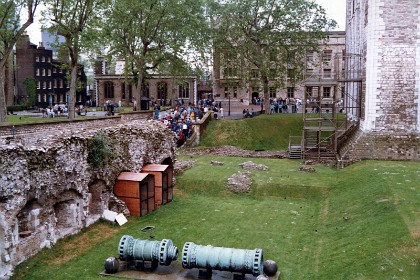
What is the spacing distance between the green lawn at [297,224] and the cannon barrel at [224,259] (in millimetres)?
1385

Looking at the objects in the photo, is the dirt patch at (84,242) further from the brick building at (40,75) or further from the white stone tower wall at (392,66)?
the brick building at (40,75)

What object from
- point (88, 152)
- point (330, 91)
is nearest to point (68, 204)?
point (88, 152)

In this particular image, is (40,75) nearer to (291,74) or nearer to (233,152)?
(291,74)

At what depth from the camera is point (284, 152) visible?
38.9 metres

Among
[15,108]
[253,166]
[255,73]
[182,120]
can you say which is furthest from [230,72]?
[15,108]

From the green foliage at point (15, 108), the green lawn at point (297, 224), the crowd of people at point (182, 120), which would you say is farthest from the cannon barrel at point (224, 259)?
the green foliage at point (15, 108)

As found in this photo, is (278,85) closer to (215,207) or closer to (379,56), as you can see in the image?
(379,56)

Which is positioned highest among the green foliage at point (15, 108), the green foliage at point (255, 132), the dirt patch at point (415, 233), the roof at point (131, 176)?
the green foliage at point (15, 108)

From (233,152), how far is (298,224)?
57.8 ft

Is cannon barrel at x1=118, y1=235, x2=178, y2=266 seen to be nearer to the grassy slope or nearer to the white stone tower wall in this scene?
the grassy slope

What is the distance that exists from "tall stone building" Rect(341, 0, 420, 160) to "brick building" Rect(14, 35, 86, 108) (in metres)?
49.9

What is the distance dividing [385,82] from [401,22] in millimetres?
3876

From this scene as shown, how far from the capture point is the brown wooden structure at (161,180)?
25.2 meters

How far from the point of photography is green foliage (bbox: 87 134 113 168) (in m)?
21.5
